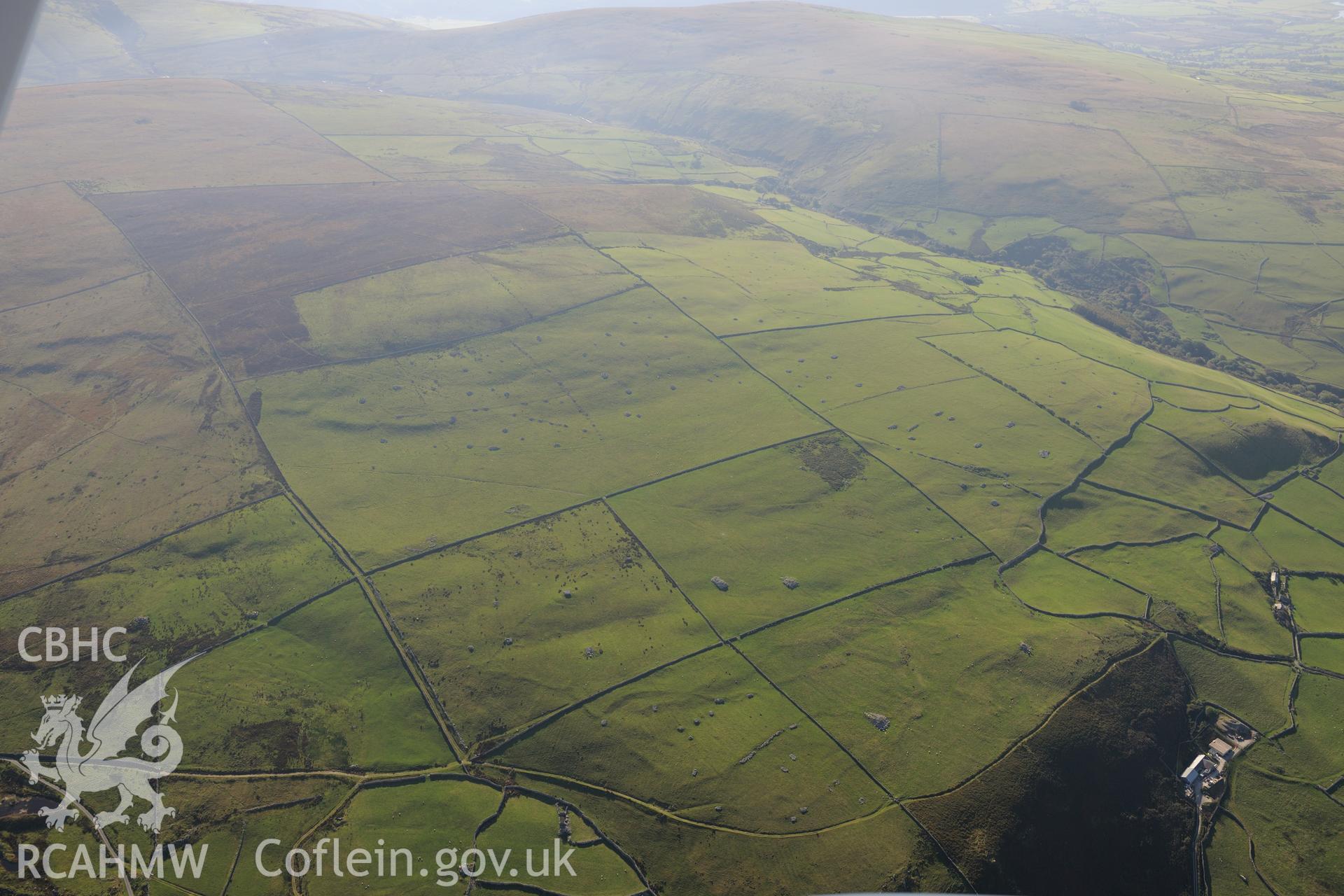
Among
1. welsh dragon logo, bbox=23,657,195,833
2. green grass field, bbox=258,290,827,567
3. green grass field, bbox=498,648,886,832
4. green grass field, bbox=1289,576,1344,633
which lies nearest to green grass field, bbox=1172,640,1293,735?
green grass field, bbox=1289,576,1344,633

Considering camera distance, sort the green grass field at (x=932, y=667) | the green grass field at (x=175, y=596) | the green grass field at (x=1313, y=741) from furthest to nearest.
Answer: the green grass field at (x=1313, y=741), the green grass field at (x=932, y=667), the green grass field at (x=175, y=596)

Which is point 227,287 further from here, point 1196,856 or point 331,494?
point 1196,856

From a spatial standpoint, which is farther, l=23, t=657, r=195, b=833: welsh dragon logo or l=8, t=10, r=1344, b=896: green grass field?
l=8, t=10, r=1344, b=896: green grass field

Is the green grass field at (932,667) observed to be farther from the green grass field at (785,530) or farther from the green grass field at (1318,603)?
the green grass field at (1318,603)

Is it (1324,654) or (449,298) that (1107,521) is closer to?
(1324,654)

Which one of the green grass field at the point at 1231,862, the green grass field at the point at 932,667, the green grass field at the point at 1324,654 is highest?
the green grass field at the point at 932,667

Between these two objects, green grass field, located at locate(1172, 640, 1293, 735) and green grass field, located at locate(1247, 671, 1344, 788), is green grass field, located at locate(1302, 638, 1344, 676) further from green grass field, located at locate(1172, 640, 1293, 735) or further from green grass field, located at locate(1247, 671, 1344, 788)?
green grass field, located at locate(1172, 640, 1293, 735)

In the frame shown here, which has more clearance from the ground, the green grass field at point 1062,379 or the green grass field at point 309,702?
the green grass field at point 1062,379

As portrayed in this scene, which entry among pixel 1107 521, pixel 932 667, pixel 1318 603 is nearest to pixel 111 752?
pixel 932 667

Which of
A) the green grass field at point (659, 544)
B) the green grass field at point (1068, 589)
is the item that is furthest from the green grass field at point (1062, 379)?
the green grass field at point (1068, 589)

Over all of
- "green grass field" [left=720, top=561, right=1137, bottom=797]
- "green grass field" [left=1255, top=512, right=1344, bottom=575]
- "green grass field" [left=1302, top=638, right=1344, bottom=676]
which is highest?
"green grass field" [left=720, top=561, right=1137, bottom=797]
